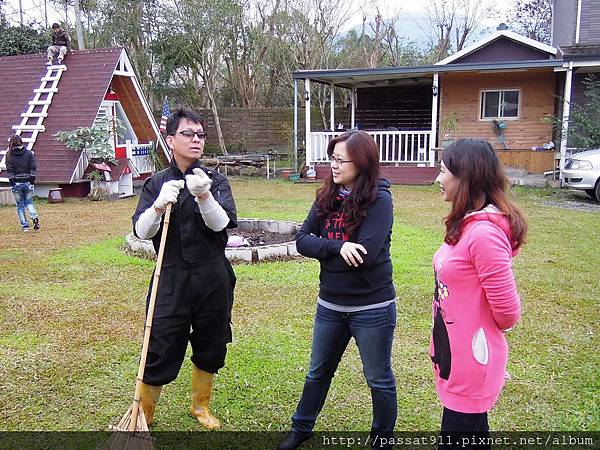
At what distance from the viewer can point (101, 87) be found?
1412cm

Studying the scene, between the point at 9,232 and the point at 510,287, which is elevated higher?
the point at 510,287

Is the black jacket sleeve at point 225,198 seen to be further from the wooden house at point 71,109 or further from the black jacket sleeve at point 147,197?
the wooden house at point 71,109

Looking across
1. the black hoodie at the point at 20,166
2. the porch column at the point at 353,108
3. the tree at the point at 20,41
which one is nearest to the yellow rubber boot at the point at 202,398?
the black hoodie at the point at 20,166

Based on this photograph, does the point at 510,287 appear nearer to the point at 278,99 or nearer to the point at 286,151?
the point at 286,151

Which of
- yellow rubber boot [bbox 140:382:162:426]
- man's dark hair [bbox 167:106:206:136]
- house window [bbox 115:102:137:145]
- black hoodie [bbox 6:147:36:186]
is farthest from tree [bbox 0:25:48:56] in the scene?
yellow rubber boot [bbox 140:382:162:426]

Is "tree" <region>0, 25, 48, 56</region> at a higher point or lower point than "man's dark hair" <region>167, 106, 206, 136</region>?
higher

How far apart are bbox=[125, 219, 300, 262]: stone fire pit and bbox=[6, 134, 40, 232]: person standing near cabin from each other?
2733 millimetres

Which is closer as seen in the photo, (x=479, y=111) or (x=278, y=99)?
(x=479, y=111)

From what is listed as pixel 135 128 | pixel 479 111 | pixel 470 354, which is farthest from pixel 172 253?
pixel 479 111

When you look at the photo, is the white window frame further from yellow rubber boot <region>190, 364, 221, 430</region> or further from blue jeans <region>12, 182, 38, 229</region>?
yellow rubber boot <region>190, 364, 221, 430</region>

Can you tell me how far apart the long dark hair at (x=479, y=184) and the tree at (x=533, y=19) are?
31097 millimetres

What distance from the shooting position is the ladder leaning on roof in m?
13.8

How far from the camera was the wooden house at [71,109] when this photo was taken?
13562 millimetres

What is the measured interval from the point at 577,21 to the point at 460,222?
19.0 metres
